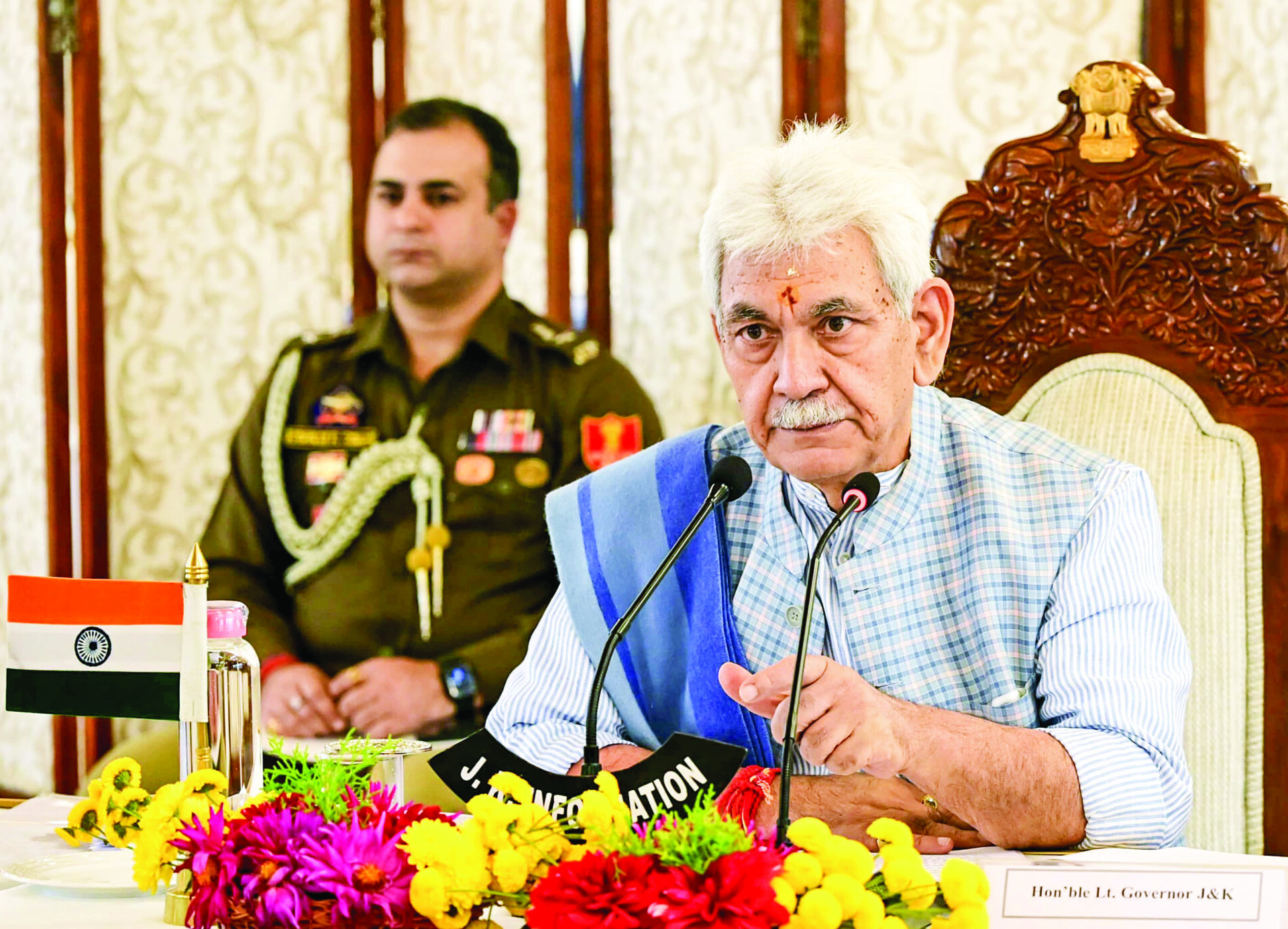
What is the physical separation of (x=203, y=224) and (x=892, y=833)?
2654mm

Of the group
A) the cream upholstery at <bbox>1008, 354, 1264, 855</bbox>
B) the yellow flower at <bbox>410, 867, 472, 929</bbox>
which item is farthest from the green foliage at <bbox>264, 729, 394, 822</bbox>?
the cream upholstery at <bbox>1008, 354, 1264, 855</bbox>

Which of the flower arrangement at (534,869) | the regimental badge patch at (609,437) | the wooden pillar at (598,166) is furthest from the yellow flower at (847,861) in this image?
the wooden pillar at (598,166)

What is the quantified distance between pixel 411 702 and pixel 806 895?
6.08 ft

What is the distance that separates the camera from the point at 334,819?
0.96 metres

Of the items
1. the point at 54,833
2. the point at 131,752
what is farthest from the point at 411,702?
the point at 54,833

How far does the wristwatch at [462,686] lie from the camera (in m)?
2.60

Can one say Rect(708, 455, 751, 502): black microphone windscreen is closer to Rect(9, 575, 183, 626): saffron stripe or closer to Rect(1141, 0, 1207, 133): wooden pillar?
Rect(9, 575, 183, 626): saffron stripe

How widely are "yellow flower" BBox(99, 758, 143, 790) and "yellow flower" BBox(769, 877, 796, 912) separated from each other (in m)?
0.65

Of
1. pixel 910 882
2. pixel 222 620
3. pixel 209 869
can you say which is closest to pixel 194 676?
pixel 222 620

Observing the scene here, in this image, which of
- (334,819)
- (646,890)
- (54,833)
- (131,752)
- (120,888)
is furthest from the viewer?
(131,752)

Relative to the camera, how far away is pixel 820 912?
2.59 ft

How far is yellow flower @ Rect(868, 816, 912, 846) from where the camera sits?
85 cm

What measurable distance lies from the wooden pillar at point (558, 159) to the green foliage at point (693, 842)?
2.23 meters

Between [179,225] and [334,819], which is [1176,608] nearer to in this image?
[334,819]
